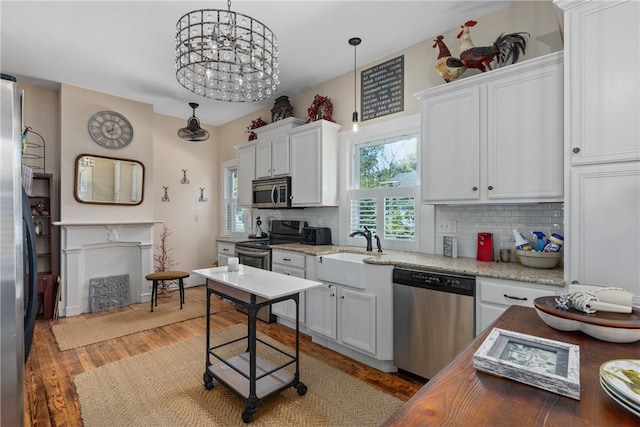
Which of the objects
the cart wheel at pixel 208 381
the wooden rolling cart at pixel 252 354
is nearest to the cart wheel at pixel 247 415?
the wooden rolling cart at pixel 252 354

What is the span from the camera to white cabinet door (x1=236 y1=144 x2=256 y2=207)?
464cm

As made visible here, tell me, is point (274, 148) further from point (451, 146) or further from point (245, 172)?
point (451, 146)

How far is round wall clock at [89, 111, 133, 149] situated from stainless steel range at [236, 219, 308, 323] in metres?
2.35

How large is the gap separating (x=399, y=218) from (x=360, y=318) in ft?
3.77

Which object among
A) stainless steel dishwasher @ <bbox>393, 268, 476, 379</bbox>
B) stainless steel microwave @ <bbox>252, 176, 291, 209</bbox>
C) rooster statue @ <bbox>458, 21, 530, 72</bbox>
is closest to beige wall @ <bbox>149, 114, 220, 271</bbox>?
stainless steel microwave @ <bbox>252, 176, 291, 209</bbox>

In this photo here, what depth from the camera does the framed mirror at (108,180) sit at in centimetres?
421

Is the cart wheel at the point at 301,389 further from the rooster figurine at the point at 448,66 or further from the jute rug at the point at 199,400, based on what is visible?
the rooster figurine at the point at 448,66

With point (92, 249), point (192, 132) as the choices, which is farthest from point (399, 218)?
point (92, 249)

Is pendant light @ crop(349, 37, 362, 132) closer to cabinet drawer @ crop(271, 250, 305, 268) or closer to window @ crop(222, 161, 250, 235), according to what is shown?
cabinet drawer @ crop(271, 250, 305, 268)

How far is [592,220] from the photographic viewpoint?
5.78 feet

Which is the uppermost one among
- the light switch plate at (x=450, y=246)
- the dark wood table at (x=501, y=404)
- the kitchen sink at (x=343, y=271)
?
the light switch plate at (x=450, y=246)

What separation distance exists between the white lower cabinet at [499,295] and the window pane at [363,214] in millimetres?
1526

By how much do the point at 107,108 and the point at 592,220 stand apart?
5478mm

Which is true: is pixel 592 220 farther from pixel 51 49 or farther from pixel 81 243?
pixel 81 243
